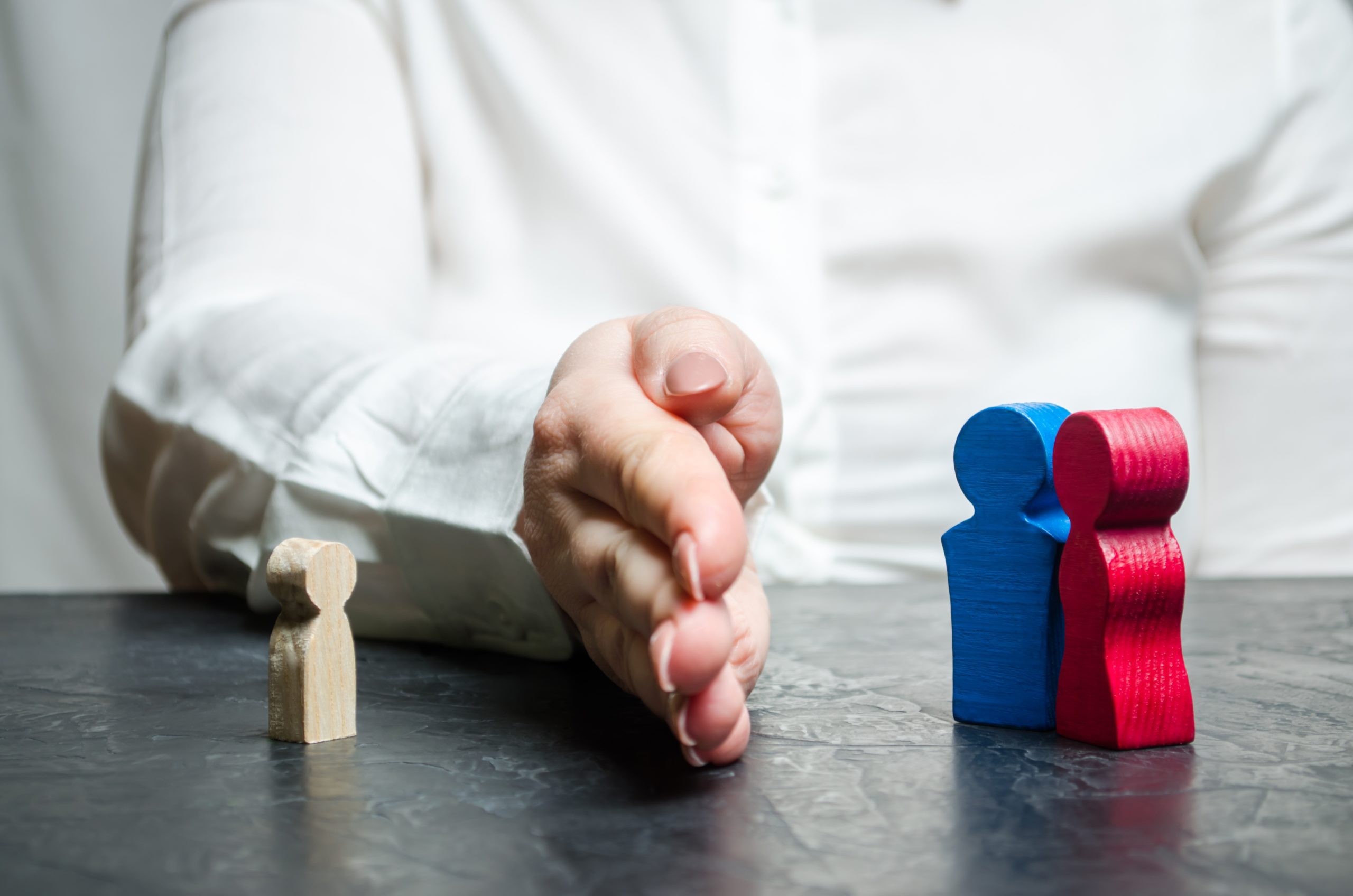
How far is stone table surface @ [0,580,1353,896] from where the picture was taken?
35 cm

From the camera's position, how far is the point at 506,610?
2.46 feet

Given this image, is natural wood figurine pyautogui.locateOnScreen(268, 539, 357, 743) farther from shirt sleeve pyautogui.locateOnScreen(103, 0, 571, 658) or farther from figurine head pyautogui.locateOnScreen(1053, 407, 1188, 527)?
figurine head pyautogui.locateOnScreen(1053, 407, 1188, 527)

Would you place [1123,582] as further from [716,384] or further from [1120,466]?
[716,384]

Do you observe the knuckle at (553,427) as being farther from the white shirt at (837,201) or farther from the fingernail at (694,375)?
the white shirt at (837,201)

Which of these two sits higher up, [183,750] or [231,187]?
[231,187]

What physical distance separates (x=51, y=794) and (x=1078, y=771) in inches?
16.1

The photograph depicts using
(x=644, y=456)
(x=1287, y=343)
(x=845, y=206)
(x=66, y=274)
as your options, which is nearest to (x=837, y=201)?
(x=845, y=206)

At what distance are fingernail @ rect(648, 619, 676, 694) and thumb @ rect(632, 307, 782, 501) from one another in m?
0.12

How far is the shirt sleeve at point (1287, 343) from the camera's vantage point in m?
1.52

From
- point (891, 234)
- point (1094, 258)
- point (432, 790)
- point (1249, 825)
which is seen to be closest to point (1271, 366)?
point (1094, 258)

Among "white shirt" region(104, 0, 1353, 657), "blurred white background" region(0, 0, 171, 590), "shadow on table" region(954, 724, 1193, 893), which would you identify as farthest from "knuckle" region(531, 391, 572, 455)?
"blurred white background" region(0, 0, 171, 590)

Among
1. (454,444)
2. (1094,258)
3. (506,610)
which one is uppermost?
(1094,258)

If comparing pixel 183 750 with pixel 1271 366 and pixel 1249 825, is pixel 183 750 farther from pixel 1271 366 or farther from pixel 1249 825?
pixel 1271 366

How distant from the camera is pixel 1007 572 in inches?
22.4
